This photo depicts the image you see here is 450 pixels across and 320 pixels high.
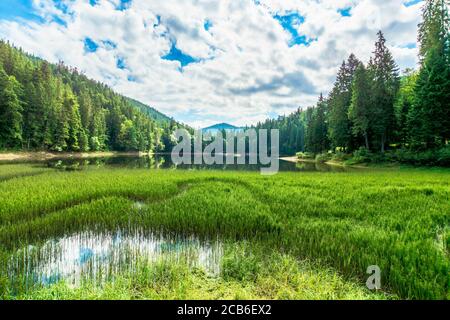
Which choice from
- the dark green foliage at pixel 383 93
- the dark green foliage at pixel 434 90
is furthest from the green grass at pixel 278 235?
the dark green foliage at pixel 383 93

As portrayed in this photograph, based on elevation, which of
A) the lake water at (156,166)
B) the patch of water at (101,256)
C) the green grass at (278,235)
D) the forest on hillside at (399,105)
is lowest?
the patch of water at (101,256)

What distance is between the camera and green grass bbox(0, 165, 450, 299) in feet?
12.5

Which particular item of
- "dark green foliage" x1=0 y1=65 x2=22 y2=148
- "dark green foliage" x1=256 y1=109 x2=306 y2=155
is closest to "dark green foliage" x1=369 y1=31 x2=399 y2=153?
"dark green foliage" x1=256 y1=109 x2=306 y2=155

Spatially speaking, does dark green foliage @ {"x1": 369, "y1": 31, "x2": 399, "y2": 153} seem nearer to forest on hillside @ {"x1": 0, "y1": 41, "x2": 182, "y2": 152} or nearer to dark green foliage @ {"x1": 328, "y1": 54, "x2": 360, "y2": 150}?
dark green foliage @ {"x1": 328, "y1": 54, "x2": 360, "y2": 150}

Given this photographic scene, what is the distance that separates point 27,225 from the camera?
7016 mm

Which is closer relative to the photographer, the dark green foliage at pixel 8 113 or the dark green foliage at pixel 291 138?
the dark green foliage at pixel 8 113

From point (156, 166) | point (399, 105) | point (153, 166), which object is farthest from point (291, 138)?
point (153, 166)

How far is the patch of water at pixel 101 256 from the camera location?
435 centimetres

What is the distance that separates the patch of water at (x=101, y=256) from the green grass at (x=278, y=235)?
0.32 meters

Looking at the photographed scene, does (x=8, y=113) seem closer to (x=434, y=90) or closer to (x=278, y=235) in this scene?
(x=278, y=235)

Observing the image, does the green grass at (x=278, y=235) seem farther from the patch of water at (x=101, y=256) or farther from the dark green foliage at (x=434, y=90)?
the dark green foliage at (x=434, y=90)

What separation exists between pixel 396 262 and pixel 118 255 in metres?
6.28

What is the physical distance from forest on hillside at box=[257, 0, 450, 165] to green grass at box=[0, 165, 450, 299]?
2224 centimetres
